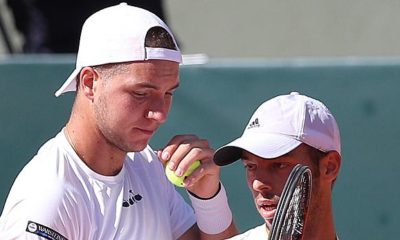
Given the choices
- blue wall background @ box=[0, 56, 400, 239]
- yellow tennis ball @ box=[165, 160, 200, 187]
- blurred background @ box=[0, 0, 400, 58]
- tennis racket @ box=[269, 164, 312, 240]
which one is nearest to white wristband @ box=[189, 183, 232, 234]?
yellow tennis ball @ box=[165, 160, 200, 187]

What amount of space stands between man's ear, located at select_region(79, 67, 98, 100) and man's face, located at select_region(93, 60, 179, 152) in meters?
0.03

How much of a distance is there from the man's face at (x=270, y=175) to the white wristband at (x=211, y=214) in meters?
0.62

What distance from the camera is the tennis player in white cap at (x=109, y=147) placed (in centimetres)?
318

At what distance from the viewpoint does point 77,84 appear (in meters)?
3.40

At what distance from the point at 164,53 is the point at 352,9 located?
4811 mm

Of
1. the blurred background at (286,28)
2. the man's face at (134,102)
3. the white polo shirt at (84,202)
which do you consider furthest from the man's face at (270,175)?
the blurred background at (286,28)

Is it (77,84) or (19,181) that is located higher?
(77,84)

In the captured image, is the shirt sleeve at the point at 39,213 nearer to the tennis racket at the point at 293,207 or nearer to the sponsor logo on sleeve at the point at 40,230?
the sponsor logo on sleeve at the point at 40,230

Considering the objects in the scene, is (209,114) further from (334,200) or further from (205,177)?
(205,177)

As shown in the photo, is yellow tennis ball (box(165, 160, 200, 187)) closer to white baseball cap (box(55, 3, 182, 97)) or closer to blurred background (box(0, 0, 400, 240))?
white baseball cap (box(55, 3, 182, 97))

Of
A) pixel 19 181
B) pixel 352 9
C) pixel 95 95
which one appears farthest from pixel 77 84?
pixel 352 9

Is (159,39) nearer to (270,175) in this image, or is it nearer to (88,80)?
(88,80)

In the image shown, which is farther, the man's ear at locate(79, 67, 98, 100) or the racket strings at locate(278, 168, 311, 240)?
the man's ear at locate(79, 67, 98, 100)

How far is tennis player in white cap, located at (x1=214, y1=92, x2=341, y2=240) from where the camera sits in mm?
2895
